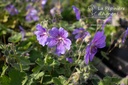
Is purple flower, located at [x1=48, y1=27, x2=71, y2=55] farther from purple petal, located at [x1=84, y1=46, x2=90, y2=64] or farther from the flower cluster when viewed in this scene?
purple petal, located at [x1=84, y1=46, x2=90, y2=64]

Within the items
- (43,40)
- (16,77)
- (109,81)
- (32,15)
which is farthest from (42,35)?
(32,15)

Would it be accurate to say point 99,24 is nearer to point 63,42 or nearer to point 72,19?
point 63,42

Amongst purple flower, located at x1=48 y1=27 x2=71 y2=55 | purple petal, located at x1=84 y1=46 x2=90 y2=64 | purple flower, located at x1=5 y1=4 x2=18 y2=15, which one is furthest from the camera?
purple flower, located at x1=5 y1=4 x2=18 y2=15

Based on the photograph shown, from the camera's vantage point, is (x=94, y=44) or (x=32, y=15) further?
(x=32, y=15)

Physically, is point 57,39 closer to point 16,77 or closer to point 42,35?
point 42,35

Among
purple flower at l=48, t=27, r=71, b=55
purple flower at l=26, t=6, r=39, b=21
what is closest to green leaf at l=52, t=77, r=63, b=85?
purple flower at l=48, t=27, r=71, b=55

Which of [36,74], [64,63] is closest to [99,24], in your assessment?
[64,63]

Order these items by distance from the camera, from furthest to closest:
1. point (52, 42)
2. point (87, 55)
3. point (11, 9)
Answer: point (11, 9), point (52, 42), point (87, 55)
